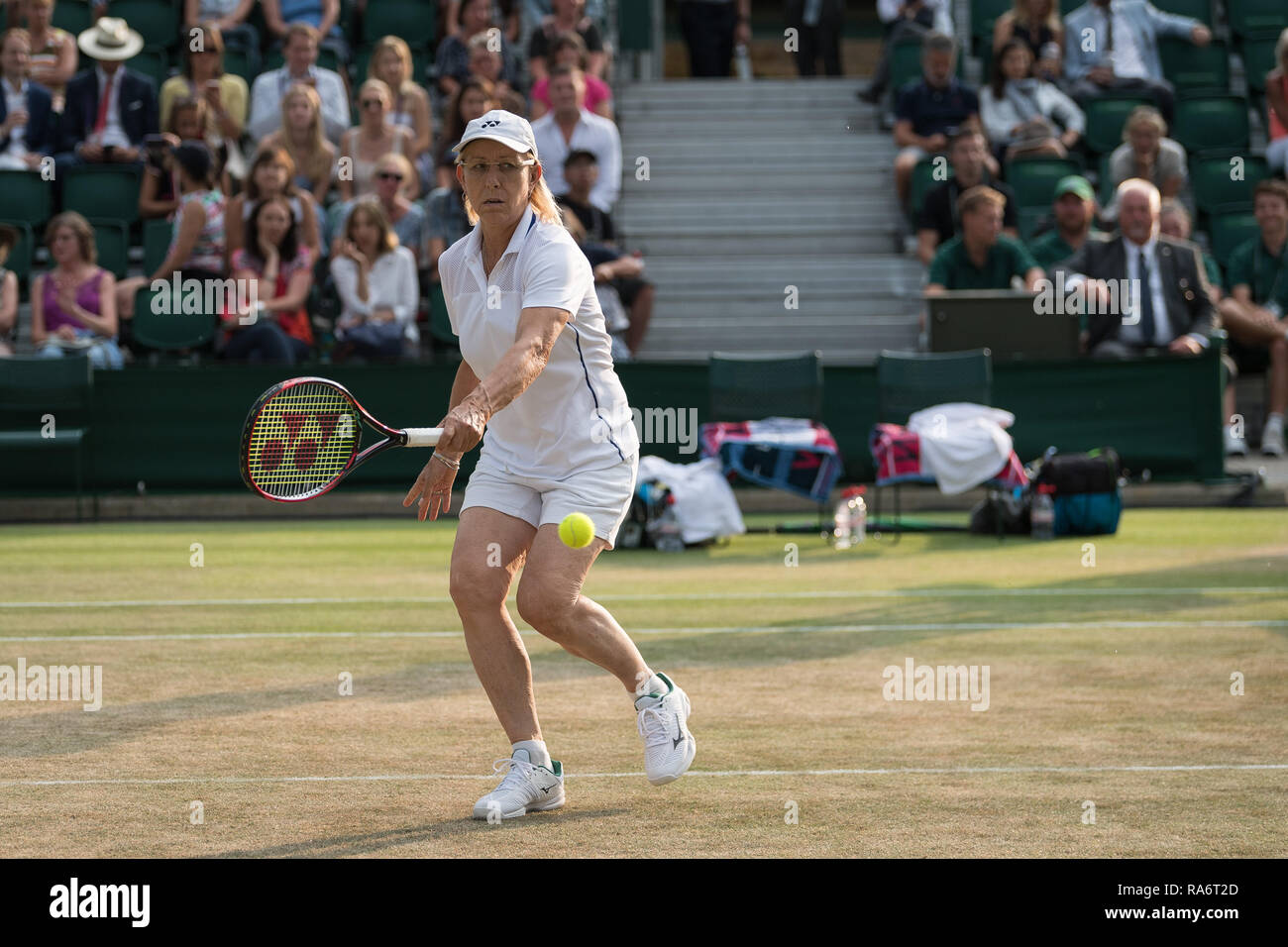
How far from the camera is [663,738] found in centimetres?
551

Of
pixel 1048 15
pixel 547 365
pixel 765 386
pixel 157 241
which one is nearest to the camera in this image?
pixel 547 365

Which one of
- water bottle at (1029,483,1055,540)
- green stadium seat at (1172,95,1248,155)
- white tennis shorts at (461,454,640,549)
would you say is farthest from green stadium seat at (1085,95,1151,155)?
white tennis shorts at (461,454,640,549)

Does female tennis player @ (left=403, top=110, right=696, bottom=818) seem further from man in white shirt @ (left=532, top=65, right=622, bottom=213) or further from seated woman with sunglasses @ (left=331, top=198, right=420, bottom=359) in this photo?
man in white shirt @ (left=532, top=65, right=622, bottom=213)

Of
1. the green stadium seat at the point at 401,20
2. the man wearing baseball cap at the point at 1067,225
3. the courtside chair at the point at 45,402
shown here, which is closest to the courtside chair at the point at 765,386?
the man wearing baseball cap at the point at 1067,225

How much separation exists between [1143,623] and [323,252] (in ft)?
28.7

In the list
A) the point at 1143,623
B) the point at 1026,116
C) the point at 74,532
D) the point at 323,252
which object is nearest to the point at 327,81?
the point at 323,252

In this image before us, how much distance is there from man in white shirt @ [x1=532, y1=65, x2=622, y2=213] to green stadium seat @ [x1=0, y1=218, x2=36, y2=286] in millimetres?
4499

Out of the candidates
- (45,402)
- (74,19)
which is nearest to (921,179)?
(45,402)

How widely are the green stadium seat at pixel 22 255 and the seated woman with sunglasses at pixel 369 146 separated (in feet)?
8.98

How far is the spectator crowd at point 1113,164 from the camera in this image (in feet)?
48.7

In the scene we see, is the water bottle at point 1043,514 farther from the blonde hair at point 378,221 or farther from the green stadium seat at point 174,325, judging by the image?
the green stadium seat at point 174,325

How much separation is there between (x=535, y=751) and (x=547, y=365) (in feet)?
3.73

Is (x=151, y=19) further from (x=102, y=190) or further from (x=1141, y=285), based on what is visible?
(x=1141, y=285)
